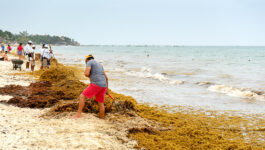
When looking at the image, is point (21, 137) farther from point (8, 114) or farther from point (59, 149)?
point (8, 114)

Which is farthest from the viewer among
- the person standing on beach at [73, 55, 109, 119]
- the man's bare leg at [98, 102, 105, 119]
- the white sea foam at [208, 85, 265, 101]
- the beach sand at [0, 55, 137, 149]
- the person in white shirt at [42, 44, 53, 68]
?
the person in white shirt at [42, 44, 53, 68]

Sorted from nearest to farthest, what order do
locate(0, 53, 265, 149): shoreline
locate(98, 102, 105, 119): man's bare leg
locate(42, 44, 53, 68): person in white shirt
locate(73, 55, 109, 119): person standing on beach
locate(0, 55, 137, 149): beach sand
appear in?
1. locate(0, 55, 137, 149): beach sand
2. locate(0, 53, 265, 149): shoreline
3. locate(73, 55, 109, 119): person standing on beach
4. locate(98, 102, 105, 119): man's bare leg
5. locate(42, 44, 53, 68): person in white shirt

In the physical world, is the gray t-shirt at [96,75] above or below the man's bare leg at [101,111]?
above

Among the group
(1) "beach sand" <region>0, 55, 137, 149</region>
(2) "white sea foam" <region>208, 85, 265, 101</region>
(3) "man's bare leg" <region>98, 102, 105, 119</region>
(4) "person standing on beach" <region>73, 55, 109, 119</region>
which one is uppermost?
(4) "person standing on beach" <region>73, 55, 109, 119</region>

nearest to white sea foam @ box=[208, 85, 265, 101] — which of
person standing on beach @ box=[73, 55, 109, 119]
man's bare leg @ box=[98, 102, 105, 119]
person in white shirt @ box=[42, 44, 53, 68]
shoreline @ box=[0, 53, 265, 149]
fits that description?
shoreline @ box=[0, 53, 265, 149]

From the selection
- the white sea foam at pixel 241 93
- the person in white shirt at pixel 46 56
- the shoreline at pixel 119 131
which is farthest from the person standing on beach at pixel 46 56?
the white sea foam at pixel 241 93

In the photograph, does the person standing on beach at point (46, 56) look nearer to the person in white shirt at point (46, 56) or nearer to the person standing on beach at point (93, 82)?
the person in white shirt at point (46, 56)

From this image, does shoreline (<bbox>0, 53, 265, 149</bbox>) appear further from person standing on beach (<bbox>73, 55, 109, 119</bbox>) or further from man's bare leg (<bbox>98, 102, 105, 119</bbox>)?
person standing on beach (<bbox>73, 55, 109, 119</bbox>)

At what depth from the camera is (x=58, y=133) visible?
196 inches

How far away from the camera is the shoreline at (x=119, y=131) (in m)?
→ 4.65

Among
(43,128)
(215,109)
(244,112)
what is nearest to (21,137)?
(43,128)

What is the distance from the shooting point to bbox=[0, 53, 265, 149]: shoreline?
15.3ft

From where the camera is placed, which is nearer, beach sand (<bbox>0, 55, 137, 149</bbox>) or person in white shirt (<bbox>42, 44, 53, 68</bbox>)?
beach sand (<bbox>0, 55, 137, 149</bbox>)

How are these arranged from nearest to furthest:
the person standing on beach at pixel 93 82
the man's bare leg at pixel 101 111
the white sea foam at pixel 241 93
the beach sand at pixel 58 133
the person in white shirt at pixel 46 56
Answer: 1. the beach sand at pixel 58 133
2. the person standing on beach at pixel 93 82
3. the man's bare leg at pixel 101 111
4. the white sea foam at pixel 241 93
5. the person in white shirt at pixel 46 56
